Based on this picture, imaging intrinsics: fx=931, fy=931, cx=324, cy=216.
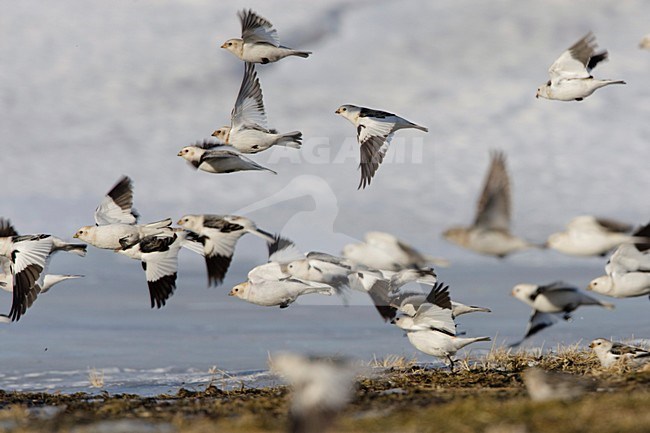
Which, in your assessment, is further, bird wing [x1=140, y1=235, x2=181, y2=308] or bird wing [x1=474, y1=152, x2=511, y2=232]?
bird wing [x1=140, y1=235, x2=181, y2=308]

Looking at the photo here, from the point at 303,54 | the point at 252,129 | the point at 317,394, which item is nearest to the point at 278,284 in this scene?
the point at 252,129

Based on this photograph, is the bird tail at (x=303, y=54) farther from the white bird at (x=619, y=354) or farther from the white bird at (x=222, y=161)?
the white bird at (x=619, y=354)

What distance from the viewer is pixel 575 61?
1101cm

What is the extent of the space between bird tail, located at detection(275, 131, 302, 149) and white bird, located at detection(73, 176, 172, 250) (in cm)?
170

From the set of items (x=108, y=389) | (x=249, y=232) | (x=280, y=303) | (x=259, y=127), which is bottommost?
(x=108, y=389)

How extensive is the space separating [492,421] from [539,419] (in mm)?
306

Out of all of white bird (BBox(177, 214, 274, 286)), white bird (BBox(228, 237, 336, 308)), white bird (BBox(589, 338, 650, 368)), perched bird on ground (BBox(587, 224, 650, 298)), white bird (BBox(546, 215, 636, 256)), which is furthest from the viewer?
white bird (BBox(228, 237, 336, 308))

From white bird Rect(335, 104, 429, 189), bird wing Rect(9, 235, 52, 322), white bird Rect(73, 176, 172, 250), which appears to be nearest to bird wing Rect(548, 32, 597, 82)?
white bird Rect(335, 104, 429, 189)

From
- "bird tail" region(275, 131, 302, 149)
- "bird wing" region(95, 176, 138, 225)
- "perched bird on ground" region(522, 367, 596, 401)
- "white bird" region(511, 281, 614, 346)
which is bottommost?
"perched bird on ground" region(522, 367, 596, 401)

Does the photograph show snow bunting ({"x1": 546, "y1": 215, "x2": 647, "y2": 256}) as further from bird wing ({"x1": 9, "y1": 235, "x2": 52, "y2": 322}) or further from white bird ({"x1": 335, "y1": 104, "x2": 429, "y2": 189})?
bird wing ({"x1": 9, "y1": 235, "x2": 52, "y2": 322})

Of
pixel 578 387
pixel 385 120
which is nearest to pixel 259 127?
pixel 385 120

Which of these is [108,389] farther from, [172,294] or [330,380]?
[330,380]

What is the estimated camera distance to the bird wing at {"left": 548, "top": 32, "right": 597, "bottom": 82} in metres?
10.9

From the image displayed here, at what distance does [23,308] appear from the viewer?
11531 mm
